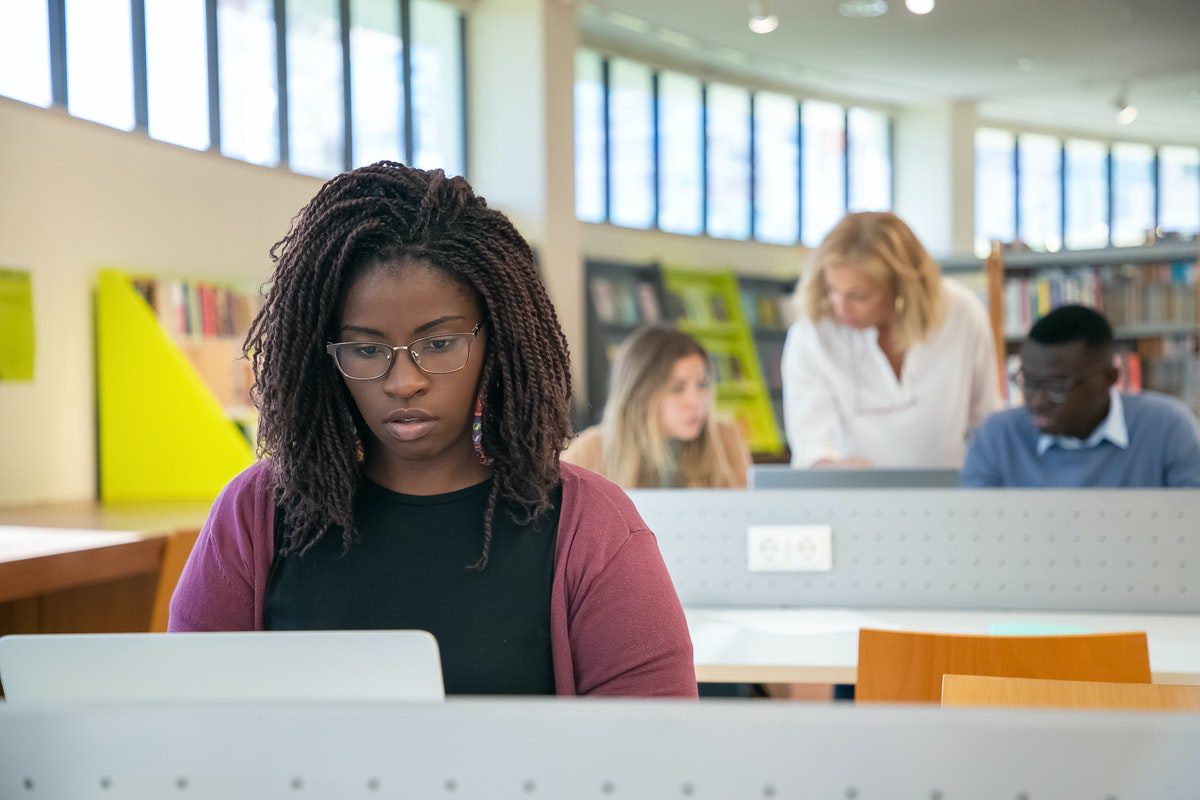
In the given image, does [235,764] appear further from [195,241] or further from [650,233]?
[650,233]

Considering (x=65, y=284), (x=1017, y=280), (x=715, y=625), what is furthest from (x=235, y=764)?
(x=1017, y=280)

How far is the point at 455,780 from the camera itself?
69 cm

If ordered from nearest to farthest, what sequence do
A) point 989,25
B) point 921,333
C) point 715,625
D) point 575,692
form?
point 575,692 → point 715,625 → point 921,333 → point 989,25

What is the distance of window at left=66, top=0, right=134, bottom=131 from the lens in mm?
4695

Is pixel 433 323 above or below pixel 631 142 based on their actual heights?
below

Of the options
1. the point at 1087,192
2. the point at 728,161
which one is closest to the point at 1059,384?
the point at 728,161

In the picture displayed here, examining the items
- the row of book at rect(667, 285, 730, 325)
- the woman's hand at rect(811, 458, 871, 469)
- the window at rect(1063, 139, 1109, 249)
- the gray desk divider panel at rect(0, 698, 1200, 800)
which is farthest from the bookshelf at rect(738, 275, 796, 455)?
the gray desk divider panel at rect(0, 698, 1200, 800)

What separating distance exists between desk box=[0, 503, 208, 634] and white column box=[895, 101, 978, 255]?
813 centimetres

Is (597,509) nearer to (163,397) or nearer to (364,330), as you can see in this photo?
(364,330)

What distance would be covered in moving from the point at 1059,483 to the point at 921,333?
1.71 ft

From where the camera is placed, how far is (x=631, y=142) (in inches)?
348

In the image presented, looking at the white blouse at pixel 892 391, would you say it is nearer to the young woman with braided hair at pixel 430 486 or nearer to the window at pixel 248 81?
the young woman with braided hair at pixel 430 486

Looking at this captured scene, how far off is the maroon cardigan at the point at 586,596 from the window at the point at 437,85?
237 inches

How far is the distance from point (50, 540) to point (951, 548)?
6.16ft
